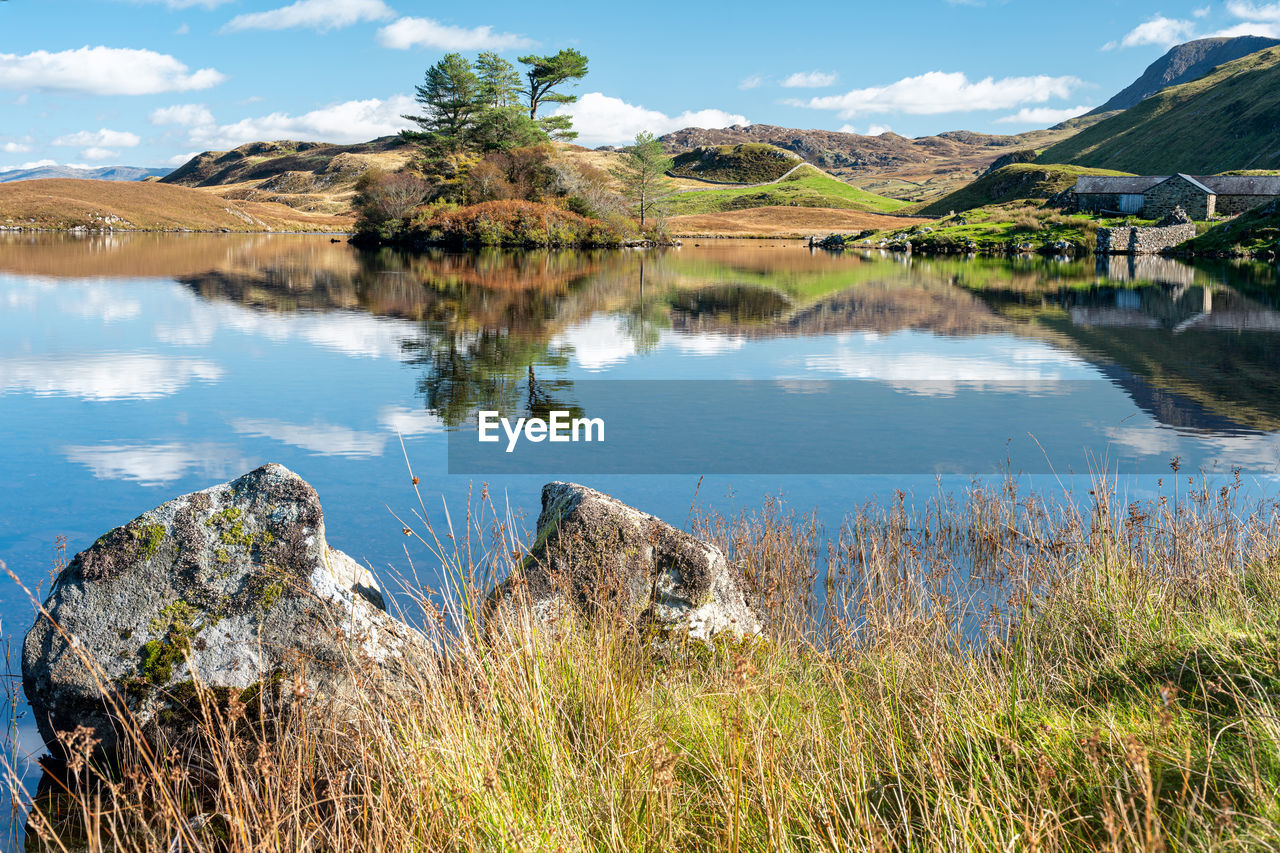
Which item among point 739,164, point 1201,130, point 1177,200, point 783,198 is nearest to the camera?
point 1177,200

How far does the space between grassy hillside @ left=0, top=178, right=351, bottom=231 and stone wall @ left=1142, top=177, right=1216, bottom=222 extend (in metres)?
85.4

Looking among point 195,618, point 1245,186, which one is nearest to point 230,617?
point 195,618

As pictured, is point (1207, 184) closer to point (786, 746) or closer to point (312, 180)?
point (786, 746)

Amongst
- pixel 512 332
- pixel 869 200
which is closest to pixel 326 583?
pixel 512 332

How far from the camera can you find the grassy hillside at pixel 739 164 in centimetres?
17662

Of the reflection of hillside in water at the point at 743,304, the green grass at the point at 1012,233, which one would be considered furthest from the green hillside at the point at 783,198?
the reflection of hillside in water at the point at 743,304

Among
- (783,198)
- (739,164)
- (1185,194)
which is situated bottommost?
(1185,194)

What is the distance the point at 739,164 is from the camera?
7180 inches

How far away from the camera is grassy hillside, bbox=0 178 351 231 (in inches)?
3551

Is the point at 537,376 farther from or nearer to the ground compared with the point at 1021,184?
nearer to the ground

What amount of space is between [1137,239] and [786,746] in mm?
70381

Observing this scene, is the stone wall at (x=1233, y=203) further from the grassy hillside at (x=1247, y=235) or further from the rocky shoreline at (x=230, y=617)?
the rocky shoreline at (x=230, y=617)

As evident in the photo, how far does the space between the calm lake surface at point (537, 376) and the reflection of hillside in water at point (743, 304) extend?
0.53 feet

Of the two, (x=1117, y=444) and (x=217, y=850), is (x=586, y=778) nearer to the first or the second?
(x=217, y=850)
